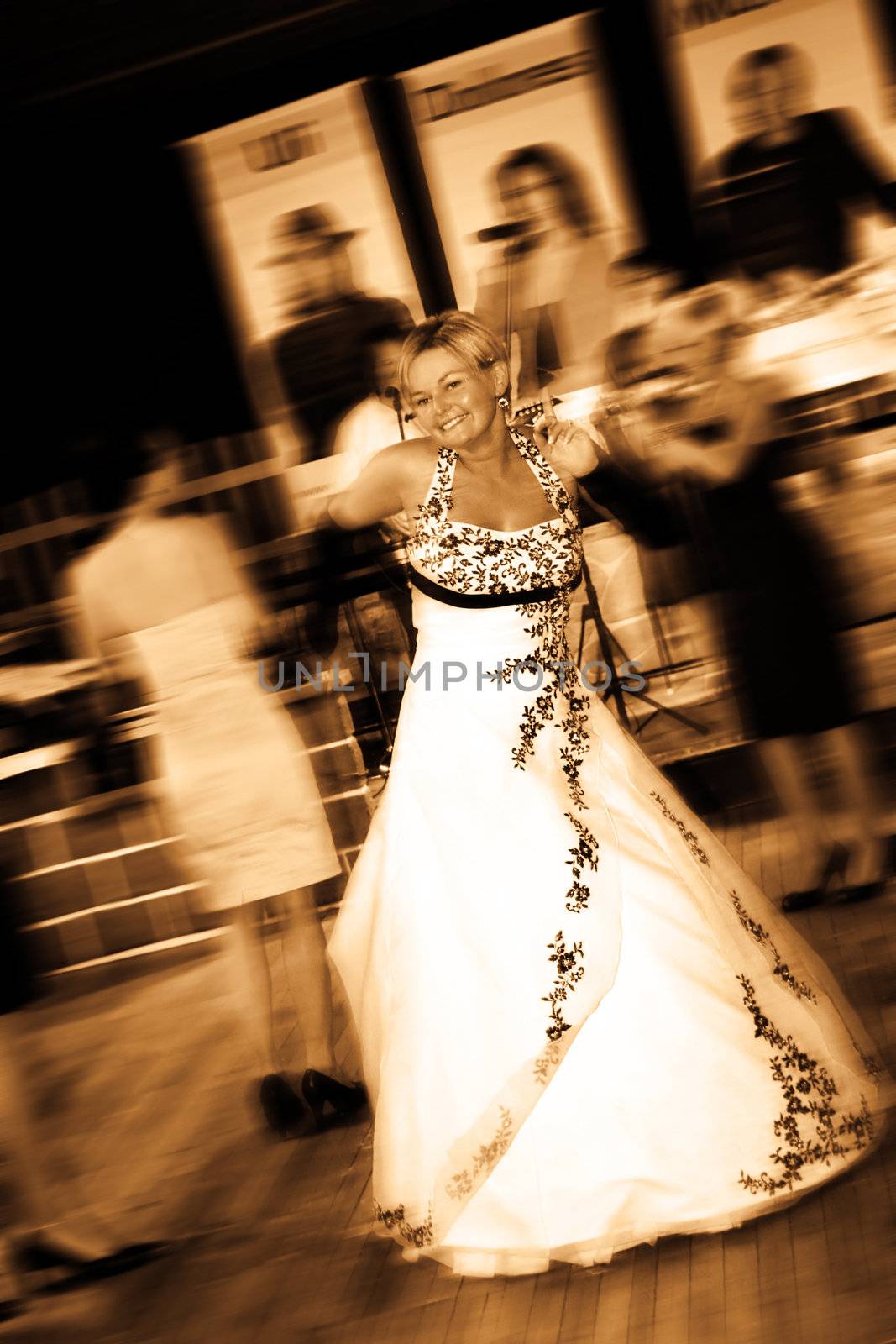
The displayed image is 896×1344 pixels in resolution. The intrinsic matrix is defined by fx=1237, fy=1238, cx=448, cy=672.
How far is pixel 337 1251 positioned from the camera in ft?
6.93

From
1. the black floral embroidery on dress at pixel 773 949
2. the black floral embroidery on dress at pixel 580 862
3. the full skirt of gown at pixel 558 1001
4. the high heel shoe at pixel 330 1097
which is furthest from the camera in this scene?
the high heel shoe at pixel 330 1097

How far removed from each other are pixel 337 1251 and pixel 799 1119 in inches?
32.4

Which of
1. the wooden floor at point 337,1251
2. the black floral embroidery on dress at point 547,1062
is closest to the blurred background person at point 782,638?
the wooden floor at point 337,1251

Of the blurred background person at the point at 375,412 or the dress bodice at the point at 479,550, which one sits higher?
the blurred background person at the point at 375,412

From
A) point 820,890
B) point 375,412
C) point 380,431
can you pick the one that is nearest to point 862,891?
point 820,890

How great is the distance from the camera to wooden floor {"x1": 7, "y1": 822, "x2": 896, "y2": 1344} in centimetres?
171

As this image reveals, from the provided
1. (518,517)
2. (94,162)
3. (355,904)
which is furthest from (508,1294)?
(94,162)

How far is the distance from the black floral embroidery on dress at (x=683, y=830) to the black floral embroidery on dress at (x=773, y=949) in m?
0.08

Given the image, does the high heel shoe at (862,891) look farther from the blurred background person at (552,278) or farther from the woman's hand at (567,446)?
the blurred background person at (552,278)

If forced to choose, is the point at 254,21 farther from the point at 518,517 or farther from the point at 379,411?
the point at 518,517

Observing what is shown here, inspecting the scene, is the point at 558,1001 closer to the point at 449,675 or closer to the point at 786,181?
the point at 449,675

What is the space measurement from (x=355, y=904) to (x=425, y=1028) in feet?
0.93

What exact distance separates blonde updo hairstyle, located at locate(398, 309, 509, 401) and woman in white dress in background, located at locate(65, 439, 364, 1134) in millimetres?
654

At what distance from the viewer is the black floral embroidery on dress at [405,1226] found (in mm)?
1881
